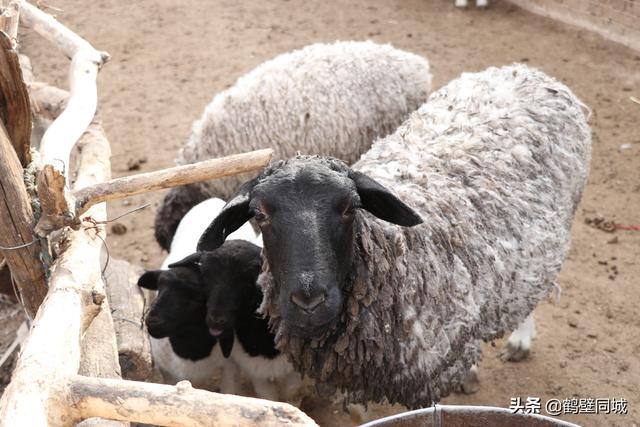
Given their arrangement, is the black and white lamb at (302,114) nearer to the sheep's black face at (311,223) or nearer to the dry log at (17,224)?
the sheep's black face at (311,223)

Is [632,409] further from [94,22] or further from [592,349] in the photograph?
[94,22]

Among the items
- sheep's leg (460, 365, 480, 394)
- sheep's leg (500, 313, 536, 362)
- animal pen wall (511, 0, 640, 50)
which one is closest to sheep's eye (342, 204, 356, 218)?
sheep's leg (460, 365, 480, 394)

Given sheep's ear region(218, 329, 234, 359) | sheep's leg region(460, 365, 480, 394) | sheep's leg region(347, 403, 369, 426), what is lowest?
sheep's leg region(460, 365, 480, 394)

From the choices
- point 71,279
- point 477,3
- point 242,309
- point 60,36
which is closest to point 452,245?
point 242,309

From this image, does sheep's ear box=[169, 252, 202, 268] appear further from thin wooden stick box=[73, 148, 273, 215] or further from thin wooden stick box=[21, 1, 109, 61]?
A: thin wooden stick box=[21, 1, 109, 61]

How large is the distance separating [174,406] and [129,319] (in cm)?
210

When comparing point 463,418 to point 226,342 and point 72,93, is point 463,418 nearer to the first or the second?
point 226,342

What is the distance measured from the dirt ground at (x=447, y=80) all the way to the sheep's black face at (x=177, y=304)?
118 centimetres

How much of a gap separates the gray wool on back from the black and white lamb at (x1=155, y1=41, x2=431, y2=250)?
1189mm

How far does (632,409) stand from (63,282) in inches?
137

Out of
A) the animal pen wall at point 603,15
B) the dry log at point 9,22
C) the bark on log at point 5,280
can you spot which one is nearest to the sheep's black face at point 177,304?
the bark on log at point 5,280

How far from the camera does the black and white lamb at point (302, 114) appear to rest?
5406 millimetres

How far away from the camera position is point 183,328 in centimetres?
397

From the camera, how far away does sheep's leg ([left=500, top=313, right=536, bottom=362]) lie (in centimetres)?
480
